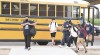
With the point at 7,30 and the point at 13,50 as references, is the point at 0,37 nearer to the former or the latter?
the point at 7,30

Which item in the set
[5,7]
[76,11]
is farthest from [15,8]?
[76,11]

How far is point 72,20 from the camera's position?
65.5 ft

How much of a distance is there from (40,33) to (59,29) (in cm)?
99

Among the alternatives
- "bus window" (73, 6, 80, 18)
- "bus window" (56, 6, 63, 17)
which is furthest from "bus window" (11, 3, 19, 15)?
"bus window" (73, 6, 80, 18)

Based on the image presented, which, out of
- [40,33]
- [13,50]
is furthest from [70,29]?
[13,50]

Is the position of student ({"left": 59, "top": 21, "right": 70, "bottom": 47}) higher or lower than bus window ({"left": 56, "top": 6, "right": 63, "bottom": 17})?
lower

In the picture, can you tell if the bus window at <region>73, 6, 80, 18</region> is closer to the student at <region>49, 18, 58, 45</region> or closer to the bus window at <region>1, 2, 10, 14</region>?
the student at <region>49, 18, 58, 45</region>

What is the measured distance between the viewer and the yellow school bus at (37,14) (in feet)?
61.9

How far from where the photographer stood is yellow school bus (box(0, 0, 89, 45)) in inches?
742

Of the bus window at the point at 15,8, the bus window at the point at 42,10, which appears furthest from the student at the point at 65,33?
the bus window at the point at 15,8

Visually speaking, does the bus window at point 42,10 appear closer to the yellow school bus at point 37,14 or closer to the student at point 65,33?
the yellow school bus at point 37,14

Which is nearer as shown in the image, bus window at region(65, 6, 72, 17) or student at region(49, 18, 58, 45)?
student at region(49, 18, 58, 45)

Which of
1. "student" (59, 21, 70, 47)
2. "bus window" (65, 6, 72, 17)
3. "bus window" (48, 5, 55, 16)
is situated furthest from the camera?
"bus window" (65, 6, 72, 17)

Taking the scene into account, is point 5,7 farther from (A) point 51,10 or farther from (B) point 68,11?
(B) point 68,11
